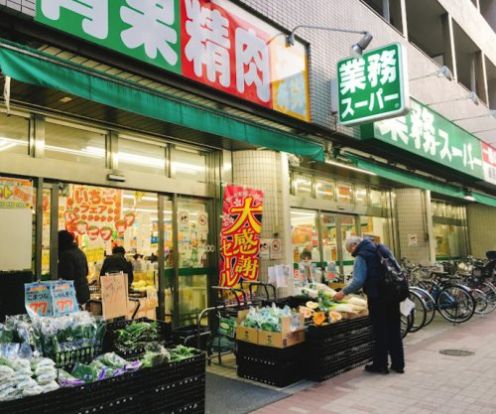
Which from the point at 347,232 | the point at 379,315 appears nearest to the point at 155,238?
the point at 379,315

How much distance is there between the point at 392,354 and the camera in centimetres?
644

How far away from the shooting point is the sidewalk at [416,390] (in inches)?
200

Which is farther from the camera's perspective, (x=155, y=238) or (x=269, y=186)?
(x=269, y=186)

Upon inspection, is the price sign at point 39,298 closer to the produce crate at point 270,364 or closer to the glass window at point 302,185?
the produce crate at point 270,364

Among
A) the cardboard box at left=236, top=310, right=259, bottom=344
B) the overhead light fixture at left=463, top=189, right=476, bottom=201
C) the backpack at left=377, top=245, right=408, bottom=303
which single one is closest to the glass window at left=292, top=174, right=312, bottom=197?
the backpack at left=377, top=245, right=408, bottom=303

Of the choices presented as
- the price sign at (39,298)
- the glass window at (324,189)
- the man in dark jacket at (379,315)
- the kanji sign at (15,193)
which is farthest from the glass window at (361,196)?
the price sign at (39,298)

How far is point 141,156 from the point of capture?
26.5 ft

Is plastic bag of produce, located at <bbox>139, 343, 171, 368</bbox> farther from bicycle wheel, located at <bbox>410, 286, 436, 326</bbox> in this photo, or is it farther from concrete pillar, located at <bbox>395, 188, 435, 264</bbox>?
concrete pillar, located at <bbox>395, 188, 435, 264</bbox>

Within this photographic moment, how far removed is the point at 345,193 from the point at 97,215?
7660 millimetres

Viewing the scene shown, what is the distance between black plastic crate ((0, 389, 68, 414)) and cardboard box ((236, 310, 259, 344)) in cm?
307

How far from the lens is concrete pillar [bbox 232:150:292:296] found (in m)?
9.27

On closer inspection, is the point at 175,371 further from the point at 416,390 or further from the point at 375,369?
the point at 375,369

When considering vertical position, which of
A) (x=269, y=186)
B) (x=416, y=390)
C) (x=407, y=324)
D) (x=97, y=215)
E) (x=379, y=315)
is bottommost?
(x=416, y=390)

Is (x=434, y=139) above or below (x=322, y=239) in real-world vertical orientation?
above
